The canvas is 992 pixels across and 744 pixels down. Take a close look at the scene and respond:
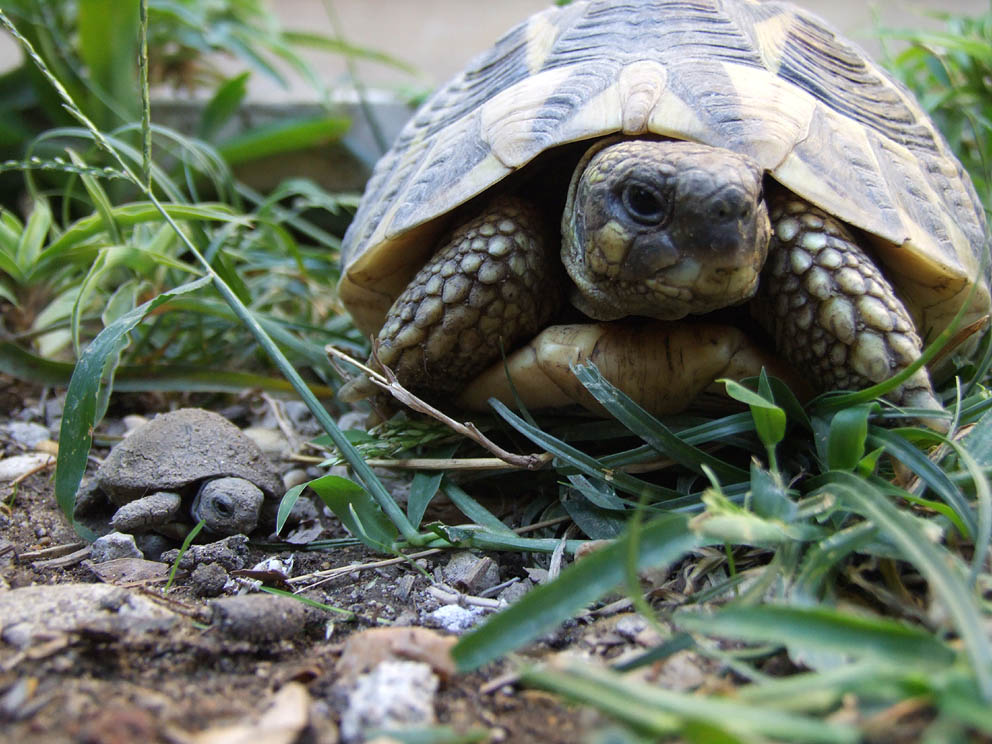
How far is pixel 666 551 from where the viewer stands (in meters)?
0.97

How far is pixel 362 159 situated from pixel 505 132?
227 centimetres

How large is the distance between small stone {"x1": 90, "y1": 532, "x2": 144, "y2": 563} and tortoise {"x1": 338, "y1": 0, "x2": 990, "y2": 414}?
1.88ft

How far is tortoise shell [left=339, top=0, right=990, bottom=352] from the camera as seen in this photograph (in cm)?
149

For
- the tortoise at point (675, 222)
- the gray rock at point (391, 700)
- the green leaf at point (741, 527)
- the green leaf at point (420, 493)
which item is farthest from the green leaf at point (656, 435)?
the gray rock at point (391, 700)

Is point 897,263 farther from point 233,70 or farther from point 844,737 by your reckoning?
point 233,70

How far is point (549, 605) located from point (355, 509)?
57 cm

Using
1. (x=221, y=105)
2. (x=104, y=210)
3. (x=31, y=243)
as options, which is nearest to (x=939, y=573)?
(x=104, y=210)

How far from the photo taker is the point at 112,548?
1466 millimetres

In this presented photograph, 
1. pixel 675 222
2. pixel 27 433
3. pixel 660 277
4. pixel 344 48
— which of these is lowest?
pixel 27 433

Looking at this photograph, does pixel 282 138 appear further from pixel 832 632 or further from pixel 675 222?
pixel 832 632

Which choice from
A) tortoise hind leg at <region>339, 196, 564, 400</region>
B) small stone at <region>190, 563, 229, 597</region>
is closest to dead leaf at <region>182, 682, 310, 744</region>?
small stone at <region>190, 563, 229, 597</region>

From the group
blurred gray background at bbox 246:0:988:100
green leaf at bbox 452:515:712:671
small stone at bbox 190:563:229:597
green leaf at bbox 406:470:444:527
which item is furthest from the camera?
blurred gray background at bbox 246:0:988:100

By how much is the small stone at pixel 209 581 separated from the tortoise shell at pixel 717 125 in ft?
2.64

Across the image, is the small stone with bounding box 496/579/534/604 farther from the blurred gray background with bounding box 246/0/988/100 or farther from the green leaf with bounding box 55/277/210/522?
the blurred gray background with bounding box 246/0/988/100
